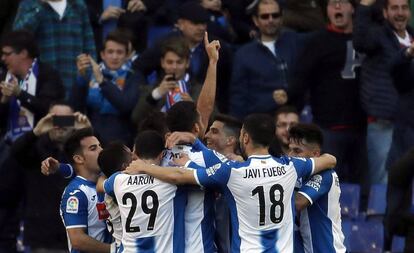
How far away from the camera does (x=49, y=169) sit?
1323 centimetres

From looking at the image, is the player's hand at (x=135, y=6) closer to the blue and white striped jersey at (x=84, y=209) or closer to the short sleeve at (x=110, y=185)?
the blue and white striped jersey at (x=84, y=209)

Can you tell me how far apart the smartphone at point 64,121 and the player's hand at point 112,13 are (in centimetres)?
266

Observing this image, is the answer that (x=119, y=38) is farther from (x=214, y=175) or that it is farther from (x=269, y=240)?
(x=269, y=240)

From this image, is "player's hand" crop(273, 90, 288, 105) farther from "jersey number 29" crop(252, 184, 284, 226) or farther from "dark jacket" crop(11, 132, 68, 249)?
"jersey number 29" crop(252, 184, 284, 226)

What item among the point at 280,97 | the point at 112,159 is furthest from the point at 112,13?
the point at 112,159

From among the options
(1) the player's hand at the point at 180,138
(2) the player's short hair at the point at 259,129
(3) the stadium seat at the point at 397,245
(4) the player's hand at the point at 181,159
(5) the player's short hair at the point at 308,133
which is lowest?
(3) the stadium seat at the point at 397,245

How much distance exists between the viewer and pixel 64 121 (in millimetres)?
15555

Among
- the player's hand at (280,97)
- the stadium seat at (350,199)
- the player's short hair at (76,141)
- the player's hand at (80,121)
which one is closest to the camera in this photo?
the player's short hair at (76,141)

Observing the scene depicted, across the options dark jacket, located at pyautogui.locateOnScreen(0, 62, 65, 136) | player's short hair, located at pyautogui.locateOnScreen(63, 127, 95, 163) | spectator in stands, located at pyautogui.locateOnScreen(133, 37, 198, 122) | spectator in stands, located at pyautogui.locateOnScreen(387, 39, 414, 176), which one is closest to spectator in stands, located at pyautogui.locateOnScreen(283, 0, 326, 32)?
spectator in stands, located at pyautogui.locateOnScreen(133, 37, 198, 122)

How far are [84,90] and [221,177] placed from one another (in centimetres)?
528

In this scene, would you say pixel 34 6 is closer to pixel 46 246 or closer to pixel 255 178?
pixel 46 246

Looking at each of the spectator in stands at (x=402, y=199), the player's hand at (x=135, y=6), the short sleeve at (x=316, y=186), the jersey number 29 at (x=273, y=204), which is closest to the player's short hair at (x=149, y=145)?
the jersey number 29 at (x=273, y=204)

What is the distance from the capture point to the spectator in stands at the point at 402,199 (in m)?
13.3

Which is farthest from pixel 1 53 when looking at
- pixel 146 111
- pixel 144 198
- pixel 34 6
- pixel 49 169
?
pixel 144 198
